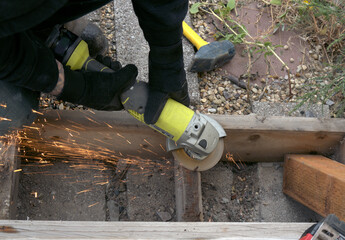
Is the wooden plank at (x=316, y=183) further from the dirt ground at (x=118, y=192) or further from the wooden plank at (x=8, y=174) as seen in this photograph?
the wooden plank at (x=8, y=174)

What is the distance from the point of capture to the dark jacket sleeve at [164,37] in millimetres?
1846

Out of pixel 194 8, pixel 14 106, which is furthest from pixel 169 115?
pixel 194 8

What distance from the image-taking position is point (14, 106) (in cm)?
222

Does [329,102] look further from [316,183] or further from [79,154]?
[79,154]

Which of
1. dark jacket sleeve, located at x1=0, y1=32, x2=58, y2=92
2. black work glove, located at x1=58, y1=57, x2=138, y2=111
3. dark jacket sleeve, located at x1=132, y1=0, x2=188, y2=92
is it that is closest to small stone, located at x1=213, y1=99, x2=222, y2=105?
dark jacket sleeve, located at x1=132, y1=0, x2=188, y2=92

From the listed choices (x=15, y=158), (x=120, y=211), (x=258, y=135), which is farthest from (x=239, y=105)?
(x=15, y=158)

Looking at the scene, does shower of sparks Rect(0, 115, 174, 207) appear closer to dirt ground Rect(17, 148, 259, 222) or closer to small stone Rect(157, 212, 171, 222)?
dirt ground Rect(17, 148, 259, 222)

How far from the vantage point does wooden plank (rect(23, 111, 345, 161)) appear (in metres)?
2.40

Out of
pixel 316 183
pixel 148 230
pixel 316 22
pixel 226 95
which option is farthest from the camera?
pixel 316 22

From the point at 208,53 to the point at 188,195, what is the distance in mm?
1080

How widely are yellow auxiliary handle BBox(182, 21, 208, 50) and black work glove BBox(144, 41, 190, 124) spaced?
0.90 metres

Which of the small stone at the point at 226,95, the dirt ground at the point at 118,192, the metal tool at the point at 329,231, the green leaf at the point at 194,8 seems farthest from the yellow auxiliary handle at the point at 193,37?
the metal tool at the point at 329,231

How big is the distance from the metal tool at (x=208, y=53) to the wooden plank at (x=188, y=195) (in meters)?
0.84

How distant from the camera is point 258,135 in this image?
2555 mm
